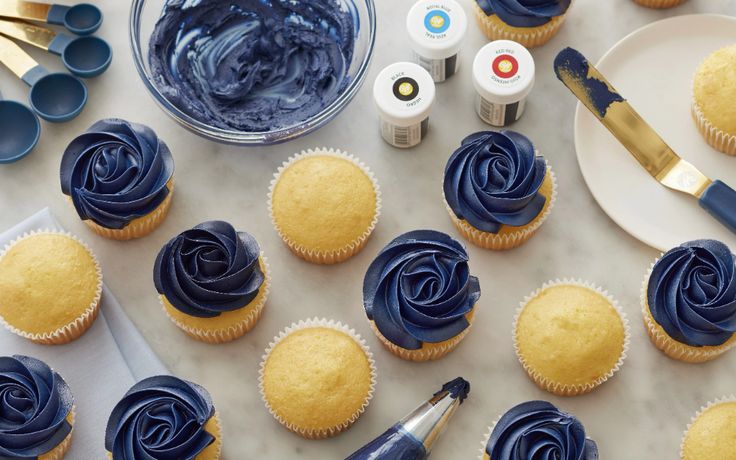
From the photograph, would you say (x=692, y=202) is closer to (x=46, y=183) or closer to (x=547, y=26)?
(x=547, y=26)

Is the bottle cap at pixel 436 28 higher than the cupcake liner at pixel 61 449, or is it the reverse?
the bottle cap at pixel 436 28

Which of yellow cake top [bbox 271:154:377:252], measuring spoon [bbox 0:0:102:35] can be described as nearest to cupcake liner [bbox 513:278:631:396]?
yellow cake top [bbox 271:154:377:252]

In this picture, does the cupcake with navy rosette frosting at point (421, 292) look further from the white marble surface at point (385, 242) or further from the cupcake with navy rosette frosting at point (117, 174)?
the cupcake with navy rosette frosting at point (117, 174)

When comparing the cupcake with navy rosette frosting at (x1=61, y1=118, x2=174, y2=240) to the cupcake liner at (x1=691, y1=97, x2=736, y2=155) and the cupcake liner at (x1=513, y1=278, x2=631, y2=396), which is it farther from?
the cupcake liner at (x1=691, y1=97, x2=736, y2=155)

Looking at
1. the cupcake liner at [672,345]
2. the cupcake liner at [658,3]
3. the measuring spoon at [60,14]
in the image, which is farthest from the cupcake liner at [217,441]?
the cupcake liner at [658,3]

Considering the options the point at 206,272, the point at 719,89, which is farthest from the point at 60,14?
the point at 719,89

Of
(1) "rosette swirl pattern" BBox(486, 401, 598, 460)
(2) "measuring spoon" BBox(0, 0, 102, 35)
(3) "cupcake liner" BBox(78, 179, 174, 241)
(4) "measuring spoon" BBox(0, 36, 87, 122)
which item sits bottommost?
(3) "cupcake liner" BBox(78, 179, 174, 241)

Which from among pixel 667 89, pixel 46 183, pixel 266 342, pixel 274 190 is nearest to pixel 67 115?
pixel 46 183
